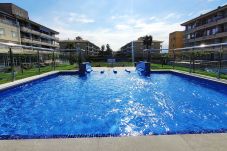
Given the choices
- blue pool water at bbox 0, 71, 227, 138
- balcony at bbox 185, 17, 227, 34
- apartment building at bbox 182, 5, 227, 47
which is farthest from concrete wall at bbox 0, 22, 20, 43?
balcony at bbox 185, 17, 227, 34

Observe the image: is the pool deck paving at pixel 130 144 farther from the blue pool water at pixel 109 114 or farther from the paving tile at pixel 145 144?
the blue pool water at pixel 109 114

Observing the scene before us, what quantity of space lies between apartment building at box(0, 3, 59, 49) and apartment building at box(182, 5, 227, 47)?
39.6 metres

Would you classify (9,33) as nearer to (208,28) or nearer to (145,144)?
(145,144)

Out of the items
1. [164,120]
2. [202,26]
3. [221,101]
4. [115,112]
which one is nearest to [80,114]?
[115,112]

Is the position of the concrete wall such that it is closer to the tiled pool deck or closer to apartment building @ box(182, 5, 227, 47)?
the tiled pool deck

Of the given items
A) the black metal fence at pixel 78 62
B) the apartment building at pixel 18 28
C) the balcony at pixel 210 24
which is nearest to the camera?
the black metal fence at pixel 78 62

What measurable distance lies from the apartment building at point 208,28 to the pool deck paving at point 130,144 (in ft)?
126

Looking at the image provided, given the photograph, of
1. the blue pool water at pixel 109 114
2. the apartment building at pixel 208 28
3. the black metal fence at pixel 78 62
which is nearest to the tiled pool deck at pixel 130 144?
the blue pool water at pixel 109 114

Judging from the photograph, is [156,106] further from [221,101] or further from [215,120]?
[221,101]

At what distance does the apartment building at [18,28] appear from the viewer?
3209cm

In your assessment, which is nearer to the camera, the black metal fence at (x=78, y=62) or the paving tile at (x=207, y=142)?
the paving tile at (x=207, y=142)

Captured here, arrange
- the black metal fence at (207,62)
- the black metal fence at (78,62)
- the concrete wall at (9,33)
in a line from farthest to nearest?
the concrete wall at (9,33) → the black metal fence at (78,62) → the black metal fence at (207,62)

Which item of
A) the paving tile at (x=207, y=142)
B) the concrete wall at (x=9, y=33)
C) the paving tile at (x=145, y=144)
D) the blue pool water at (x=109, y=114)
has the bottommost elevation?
the blue pool water at (x=109, y=114)

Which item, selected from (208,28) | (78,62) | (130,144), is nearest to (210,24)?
(208,28)
